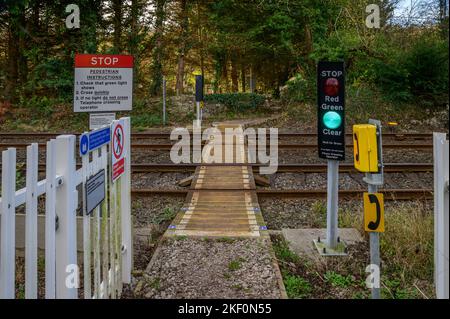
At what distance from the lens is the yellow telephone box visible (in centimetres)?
309

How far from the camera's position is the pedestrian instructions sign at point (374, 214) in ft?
9.93

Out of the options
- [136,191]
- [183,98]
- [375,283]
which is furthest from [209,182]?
[183,98]

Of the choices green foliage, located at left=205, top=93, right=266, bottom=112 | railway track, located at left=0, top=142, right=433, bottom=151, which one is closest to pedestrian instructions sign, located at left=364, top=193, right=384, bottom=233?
railway track, located at left=0, top=142, right=433, bottom=151

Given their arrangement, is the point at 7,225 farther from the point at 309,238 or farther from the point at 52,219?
the point at 309,238

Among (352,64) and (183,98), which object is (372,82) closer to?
(352,64)

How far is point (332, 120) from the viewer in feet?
14.5

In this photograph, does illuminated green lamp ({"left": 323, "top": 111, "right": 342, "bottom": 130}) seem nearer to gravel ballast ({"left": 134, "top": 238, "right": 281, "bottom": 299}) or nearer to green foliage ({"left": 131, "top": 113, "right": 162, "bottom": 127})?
gravel ballast ({"left": 134, "top": 238, "right": 281, "bottom": 299})

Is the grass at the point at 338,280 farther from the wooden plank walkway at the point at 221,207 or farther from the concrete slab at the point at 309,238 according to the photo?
the wooden plank walkway at the point at 221,207

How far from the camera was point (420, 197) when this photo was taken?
696 cm

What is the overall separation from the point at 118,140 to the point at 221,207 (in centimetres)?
316

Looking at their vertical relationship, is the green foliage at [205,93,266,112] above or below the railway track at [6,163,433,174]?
above

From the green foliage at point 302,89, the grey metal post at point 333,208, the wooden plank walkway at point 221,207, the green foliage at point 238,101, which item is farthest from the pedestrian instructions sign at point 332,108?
the green foliage at point 238,101

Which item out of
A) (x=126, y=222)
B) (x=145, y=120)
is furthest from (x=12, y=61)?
(x=126, y=222)

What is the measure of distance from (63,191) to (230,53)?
23.3 meters
